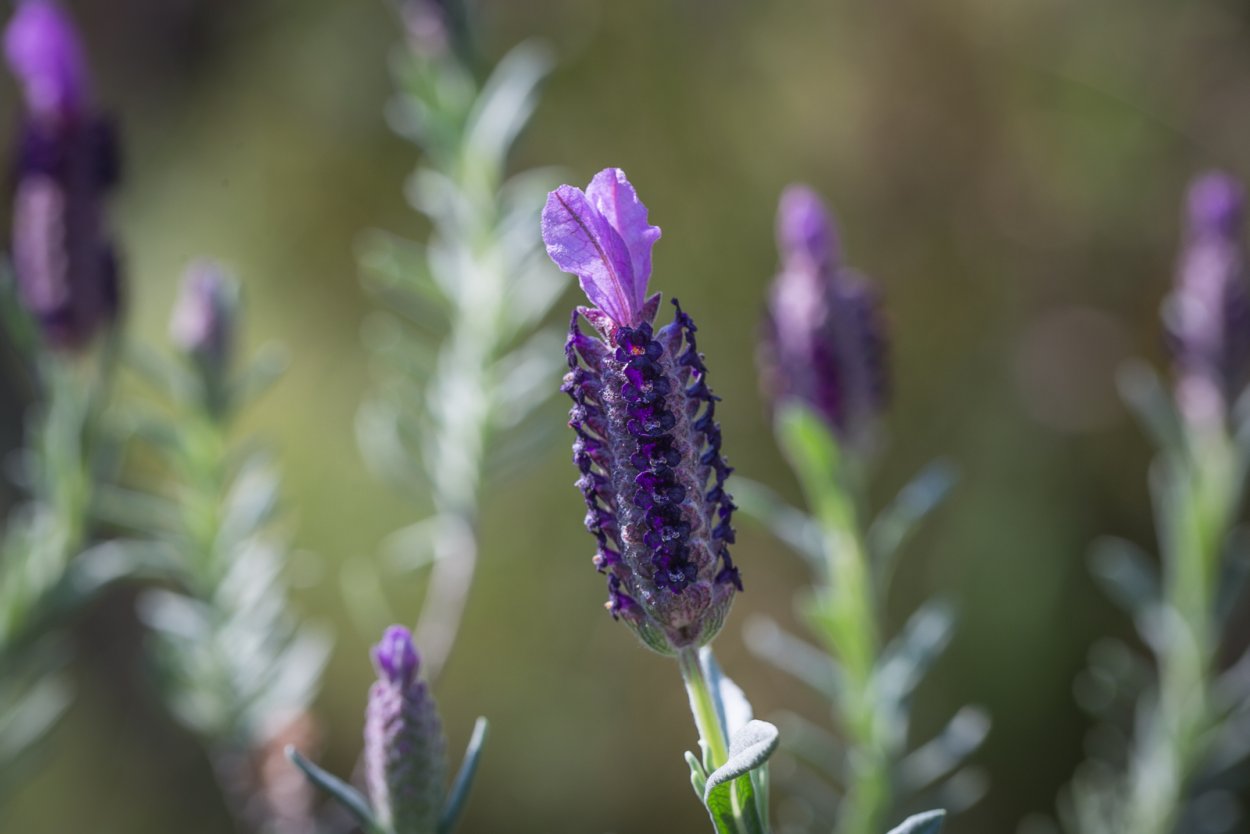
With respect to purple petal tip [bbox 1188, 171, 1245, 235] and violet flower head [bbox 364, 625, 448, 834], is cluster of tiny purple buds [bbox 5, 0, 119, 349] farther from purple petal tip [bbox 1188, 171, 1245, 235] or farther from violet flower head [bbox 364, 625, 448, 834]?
purple petal tip [bbox 1188, 171, 1245, 235]

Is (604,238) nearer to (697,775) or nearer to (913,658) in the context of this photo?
(697,775)

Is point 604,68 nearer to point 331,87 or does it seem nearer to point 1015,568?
point 331,87

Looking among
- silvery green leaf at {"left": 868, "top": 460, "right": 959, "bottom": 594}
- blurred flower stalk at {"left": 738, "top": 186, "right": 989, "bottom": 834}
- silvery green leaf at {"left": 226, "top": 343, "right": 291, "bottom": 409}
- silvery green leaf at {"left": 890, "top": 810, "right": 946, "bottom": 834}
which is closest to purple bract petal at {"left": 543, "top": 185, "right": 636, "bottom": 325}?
silvery green leaf at {"left": 890, "top": 810, "right": 946, "bottom": 834}

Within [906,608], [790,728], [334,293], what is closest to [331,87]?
[334,293]

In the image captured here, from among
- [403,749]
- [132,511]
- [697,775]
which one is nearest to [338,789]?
[403,749]

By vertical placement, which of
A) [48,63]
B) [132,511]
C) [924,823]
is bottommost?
[924,823]

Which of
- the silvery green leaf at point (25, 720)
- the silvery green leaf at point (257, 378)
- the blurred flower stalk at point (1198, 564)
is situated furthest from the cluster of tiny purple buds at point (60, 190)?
the blurred flower stalk at point (1198, 564)

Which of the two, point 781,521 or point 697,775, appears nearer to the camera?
point 697,775
